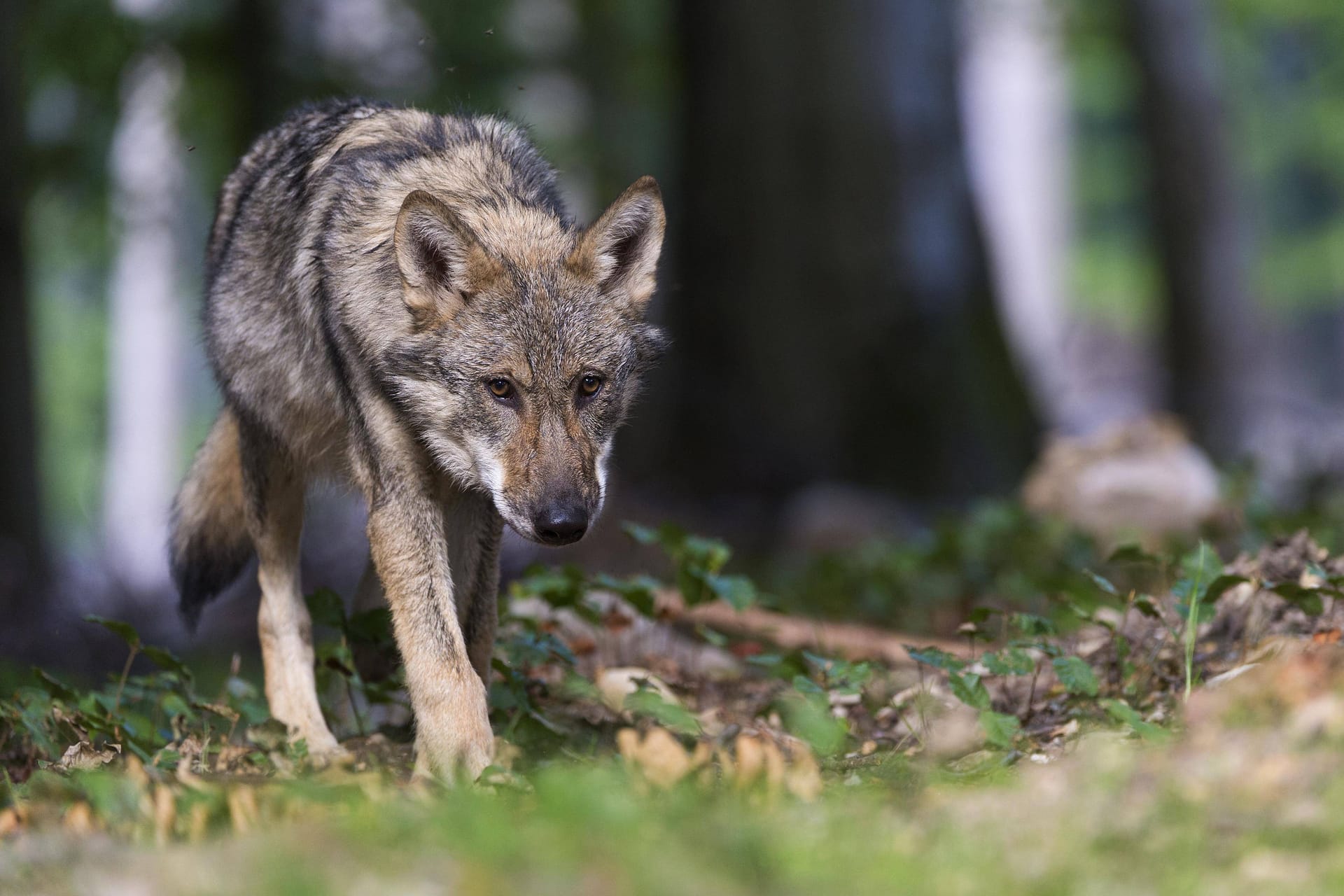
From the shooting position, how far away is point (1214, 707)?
3174 mm

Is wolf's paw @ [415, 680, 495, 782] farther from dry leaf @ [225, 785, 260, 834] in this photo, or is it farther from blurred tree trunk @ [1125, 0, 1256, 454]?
blurred tree trunk @ [1125, 0, 1256, 454]

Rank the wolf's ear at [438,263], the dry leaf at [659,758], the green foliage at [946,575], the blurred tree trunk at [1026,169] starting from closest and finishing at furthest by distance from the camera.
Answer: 1. the dry leaf at [659,758]
2. the wolf's ear at [438,263]
3. the green foliage at [946,575]
4. the blurred tree trunk at [1026,169]

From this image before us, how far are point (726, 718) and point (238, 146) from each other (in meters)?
11.3

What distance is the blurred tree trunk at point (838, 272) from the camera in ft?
38.2

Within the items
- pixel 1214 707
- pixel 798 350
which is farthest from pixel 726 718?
pixel 798 350

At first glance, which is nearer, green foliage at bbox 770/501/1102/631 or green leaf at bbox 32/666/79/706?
green leaf at bbox 32/666/79/706

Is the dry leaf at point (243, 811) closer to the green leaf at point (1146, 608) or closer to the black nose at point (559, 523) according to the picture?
the black nose at point (559, 523)

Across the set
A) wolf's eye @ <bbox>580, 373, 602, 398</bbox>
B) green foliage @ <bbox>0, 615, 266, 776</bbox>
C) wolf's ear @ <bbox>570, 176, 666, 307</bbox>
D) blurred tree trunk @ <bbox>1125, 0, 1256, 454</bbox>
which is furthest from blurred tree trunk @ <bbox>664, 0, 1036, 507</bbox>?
green foliage @ <bbox>0, 615, 266, 776</bbox>

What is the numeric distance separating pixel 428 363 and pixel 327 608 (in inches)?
43.8

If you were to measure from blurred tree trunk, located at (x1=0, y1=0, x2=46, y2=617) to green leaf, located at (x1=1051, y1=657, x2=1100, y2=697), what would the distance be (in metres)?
8.47

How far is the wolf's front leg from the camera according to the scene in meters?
4.10

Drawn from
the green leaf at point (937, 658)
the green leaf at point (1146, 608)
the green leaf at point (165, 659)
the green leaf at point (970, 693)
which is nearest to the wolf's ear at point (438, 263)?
the green leaf at point (165, 659)

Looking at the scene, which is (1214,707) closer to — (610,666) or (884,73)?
(610,666)

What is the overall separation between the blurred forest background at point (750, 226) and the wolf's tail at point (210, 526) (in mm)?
2369
